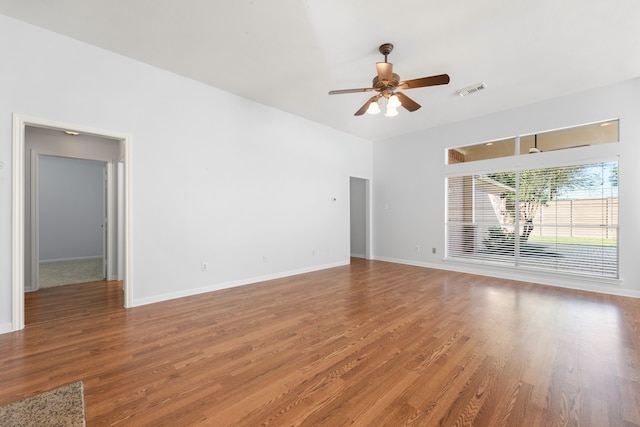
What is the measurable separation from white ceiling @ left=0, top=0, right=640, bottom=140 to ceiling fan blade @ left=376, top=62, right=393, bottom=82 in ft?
1.07

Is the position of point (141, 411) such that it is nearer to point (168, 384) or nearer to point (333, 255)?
point (168, 384)

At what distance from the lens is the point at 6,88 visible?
2727mm

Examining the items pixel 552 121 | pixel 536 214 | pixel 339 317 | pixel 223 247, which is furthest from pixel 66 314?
pixel 552 121

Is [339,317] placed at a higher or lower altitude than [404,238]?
lower

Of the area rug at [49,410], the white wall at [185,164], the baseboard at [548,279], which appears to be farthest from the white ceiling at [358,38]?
the area rug at [49,410]

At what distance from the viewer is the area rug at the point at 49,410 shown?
4.99 ft

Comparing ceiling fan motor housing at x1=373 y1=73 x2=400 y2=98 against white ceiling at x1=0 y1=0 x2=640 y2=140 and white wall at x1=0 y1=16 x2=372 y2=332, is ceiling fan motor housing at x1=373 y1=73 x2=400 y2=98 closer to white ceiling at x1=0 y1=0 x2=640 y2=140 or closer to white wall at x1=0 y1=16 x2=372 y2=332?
white ceiling at x1=0 y1=0 x2=640 y2=140

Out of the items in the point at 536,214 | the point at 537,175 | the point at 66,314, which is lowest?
the point at 66,314

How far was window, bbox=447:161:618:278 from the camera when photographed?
425 cm

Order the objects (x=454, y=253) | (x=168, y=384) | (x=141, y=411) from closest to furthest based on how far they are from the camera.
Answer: (x=141, y=411) < (x=168, y=384) < (x=454, y=253)

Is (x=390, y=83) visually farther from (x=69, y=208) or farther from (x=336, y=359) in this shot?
(x=69, y=208)

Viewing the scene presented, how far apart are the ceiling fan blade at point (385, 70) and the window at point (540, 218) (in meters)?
3.54

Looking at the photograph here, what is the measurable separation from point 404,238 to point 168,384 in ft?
18.4

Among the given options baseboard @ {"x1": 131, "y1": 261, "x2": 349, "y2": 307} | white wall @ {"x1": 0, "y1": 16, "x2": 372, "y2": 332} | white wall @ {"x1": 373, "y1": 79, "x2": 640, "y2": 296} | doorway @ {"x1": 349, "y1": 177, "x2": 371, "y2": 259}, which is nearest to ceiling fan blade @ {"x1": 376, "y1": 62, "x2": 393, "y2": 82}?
white wall @ {"x1": 373, "y1": 79, "x2": 640, "y2": 296}
